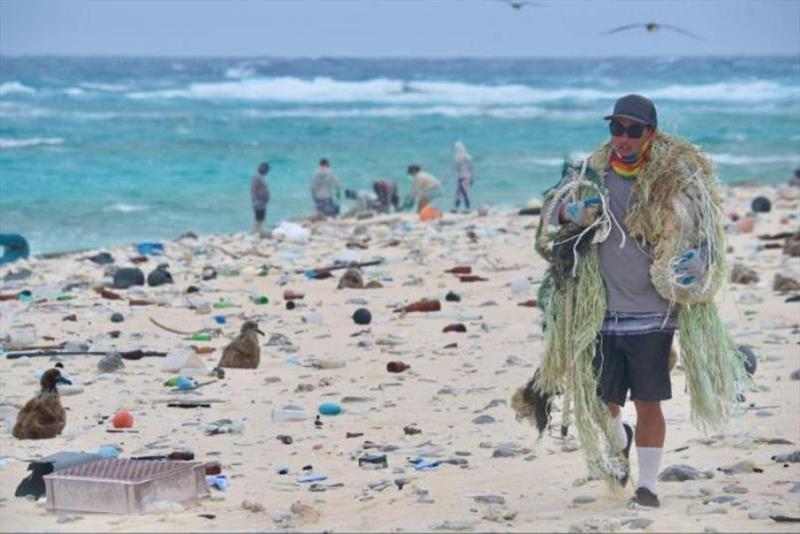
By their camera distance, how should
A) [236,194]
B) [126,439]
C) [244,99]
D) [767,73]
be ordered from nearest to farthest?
[126,439] < [236,194] < [244,99] < [767,73]

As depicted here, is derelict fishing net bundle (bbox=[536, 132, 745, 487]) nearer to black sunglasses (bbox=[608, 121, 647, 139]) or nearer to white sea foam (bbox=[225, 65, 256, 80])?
black sunglasses (bbox=[608, 121, 647, 139])

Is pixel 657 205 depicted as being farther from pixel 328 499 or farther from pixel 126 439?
pixel 126 439

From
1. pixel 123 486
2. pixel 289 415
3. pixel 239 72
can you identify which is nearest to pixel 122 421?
pixel 289 415

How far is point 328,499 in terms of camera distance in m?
6.42

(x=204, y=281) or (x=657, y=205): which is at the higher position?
(x=657, y=205)

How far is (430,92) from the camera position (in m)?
66.6

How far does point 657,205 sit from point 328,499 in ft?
5.93

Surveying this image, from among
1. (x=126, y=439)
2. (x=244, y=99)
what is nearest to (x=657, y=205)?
(x=126, y=439)

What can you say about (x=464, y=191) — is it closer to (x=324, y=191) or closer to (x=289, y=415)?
(x=324, y=191)

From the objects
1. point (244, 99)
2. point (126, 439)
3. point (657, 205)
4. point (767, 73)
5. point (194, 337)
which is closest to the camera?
point (657, 205)

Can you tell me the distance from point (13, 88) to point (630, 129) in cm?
5291

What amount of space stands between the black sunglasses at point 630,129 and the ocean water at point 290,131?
49cm

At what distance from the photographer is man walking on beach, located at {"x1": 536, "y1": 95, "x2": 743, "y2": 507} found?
5793 mm

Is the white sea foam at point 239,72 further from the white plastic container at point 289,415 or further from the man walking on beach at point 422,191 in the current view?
the white plastic container at point 289,415
